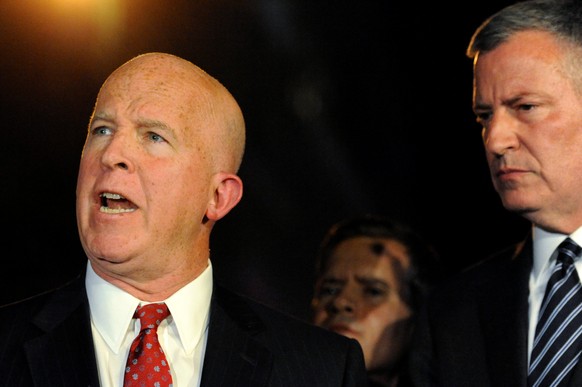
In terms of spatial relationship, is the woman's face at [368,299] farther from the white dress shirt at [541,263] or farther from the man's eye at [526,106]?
the man's eye at [526,106]

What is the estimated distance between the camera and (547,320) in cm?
278

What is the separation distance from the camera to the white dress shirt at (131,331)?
261 centimetres

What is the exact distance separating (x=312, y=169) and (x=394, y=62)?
1.69ft

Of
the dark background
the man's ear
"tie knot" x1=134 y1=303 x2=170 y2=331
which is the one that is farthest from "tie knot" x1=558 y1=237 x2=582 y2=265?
the dark background

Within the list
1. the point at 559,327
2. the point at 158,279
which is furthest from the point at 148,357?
the point at 559,327

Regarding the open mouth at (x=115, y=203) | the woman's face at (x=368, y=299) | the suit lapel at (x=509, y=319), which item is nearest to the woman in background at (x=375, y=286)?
the woman's face at (x=368, y=299)

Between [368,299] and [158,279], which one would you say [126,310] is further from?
[368,299]

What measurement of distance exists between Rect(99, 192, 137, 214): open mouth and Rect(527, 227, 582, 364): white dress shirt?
1050 mm

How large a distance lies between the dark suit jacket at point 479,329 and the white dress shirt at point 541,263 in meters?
0.02

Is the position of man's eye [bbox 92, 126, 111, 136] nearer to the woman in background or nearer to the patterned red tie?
the patterned red tie

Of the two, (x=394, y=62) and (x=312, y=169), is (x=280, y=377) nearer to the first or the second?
(x=312, y=169)

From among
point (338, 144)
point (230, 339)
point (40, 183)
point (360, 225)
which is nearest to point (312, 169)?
point (338, 144)

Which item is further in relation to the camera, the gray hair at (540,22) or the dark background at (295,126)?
the dark background at (295,126)

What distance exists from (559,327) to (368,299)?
88 cm
